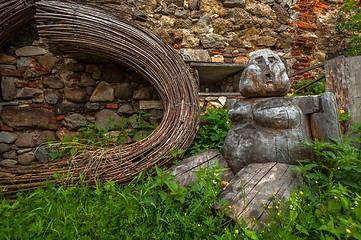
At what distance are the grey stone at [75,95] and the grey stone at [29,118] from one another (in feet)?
0.87

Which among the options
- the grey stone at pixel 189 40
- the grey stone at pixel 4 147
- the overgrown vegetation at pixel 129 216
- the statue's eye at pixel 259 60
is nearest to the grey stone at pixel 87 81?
Result: the grey stone at pixel 4 147

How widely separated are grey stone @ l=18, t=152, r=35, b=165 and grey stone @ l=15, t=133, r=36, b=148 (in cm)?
10

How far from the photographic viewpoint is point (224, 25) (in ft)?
10.3

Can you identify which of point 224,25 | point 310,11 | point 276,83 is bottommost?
point 276,83

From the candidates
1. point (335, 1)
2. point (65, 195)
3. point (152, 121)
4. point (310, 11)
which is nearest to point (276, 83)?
point (152, 121)

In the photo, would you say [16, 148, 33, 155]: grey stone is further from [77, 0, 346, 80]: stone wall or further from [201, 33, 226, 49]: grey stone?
[201, 33, 226, 49]: grey stone

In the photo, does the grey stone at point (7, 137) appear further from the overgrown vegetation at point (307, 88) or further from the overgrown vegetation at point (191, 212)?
the overgrown vegetation at point (307, 88)

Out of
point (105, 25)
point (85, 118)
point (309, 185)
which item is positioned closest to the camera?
point (309, 185)

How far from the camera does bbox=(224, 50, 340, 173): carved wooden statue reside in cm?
160

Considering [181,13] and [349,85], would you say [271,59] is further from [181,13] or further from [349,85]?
[181,13]

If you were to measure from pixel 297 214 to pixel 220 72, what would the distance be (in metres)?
2.47

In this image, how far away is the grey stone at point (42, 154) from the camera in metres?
2.59

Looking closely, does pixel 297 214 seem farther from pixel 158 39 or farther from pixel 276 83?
pixel 158 39

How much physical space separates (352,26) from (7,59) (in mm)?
4697
